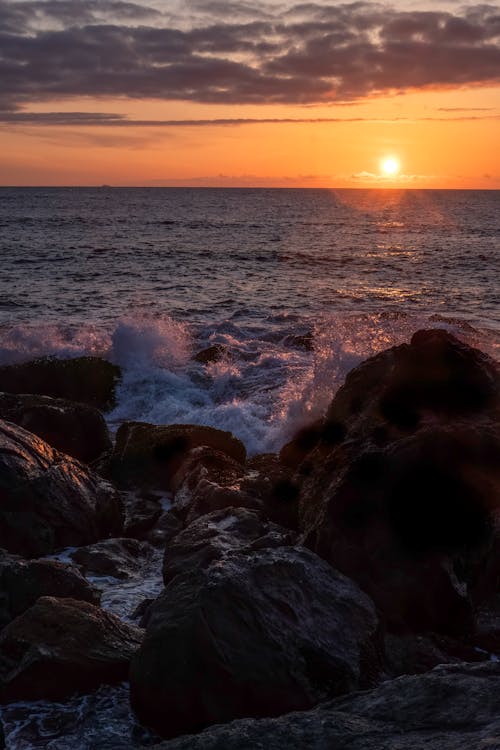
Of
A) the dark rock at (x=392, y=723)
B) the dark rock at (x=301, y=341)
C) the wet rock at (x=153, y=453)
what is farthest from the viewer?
the dark rock at (x=301, y=341)

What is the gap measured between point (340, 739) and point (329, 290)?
31.3 metres

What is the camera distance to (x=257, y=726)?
12.6 feet

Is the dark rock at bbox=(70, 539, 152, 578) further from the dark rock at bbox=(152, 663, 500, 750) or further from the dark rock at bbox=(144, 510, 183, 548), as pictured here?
the dark rock at bbox=(152, 663, 500, 750)

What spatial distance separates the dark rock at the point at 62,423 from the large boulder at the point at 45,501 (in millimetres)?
2337

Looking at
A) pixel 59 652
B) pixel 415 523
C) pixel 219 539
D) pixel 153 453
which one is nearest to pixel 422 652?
pixel 415 523

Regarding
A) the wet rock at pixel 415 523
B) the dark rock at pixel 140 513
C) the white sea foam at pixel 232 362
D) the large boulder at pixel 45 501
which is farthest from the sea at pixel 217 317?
the wet rock at pixel 415 523

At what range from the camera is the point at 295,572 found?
578cm

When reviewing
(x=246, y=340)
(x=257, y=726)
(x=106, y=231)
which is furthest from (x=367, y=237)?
(x=257, y=726)

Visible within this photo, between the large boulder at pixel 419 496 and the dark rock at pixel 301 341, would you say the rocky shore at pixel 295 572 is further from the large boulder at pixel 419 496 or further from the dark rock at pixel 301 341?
the dark rock at pixel 301 341

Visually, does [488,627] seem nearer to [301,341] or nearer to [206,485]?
[206,485]

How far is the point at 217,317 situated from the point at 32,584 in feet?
69.1

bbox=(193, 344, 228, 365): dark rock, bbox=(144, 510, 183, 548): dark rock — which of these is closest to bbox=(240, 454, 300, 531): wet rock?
bbox=(144, 510, 183, 548): dark rock

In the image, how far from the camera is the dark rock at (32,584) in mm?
6348

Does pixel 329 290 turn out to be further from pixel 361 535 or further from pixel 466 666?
pixel 466 666
